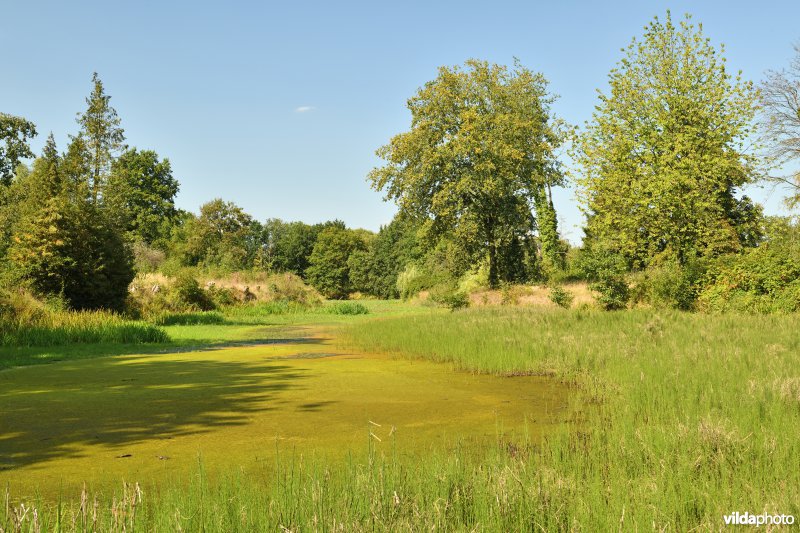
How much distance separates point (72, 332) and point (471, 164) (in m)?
19.2

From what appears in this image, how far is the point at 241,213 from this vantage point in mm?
52469

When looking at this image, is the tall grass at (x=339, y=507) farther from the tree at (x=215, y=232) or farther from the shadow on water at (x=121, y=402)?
the tree at (x=215, y=232)

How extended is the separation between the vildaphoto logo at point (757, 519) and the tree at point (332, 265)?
56.7m

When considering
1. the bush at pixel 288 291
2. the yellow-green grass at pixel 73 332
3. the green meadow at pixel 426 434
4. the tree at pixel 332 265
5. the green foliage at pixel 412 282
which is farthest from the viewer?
the tree at pixel 332 265

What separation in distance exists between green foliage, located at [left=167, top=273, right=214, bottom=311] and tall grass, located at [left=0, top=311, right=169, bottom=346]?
7603 mm

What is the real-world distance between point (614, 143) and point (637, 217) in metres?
3.40

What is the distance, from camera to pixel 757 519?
2.49 metres

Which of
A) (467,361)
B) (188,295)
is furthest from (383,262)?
(467,361)

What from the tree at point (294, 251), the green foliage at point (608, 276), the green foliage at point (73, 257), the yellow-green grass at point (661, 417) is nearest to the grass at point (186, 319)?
the green foliage at point (73, 257)

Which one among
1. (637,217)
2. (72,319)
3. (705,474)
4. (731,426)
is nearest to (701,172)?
(637,217)

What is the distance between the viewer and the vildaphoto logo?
2424 mm

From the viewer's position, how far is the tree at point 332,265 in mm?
59281

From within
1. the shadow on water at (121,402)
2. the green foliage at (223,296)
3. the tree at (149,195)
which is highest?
the tree at (149,195)

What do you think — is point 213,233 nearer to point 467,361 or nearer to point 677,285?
point 677,285
